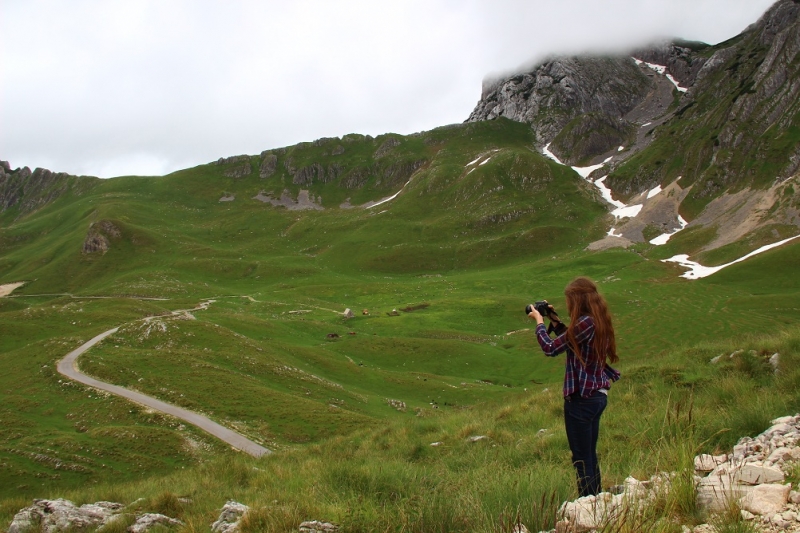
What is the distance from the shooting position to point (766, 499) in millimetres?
4180

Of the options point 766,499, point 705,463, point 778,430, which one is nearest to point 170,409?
point 705,463

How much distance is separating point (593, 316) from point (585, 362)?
697 mm

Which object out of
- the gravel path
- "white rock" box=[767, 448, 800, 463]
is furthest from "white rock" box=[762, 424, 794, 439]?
the gravel path

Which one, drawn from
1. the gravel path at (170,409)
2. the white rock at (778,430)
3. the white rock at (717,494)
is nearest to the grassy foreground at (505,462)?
the white rock at (717,494)

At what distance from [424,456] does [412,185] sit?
7463 inches

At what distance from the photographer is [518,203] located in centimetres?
16150

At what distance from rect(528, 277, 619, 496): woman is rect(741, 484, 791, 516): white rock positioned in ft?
7.60

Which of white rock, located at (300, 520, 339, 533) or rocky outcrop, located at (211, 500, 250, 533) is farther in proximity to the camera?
rocky outcrop, located at (211, 500, 250, 533)

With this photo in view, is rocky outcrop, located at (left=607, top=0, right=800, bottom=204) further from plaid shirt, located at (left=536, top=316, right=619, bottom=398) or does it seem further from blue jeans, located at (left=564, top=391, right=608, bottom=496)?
blue jeans, located at (left=564, top=391, right=608, bottom=496)

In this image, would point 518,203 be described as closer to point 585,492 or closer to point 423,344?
point 423,344

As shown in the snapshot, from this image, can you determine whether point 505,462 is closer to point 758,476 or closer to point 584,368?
point 584,368

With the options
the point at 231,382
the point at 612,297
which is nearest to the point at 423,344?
the point at 231,382

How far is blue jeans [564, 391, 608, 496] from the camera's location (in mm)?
6395

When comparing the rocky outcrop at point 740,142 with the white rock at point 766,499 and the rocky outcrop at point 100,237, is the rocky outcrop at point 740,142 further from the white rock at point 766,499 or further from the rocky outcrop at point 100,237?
the rocky outcrop at point 100,237
